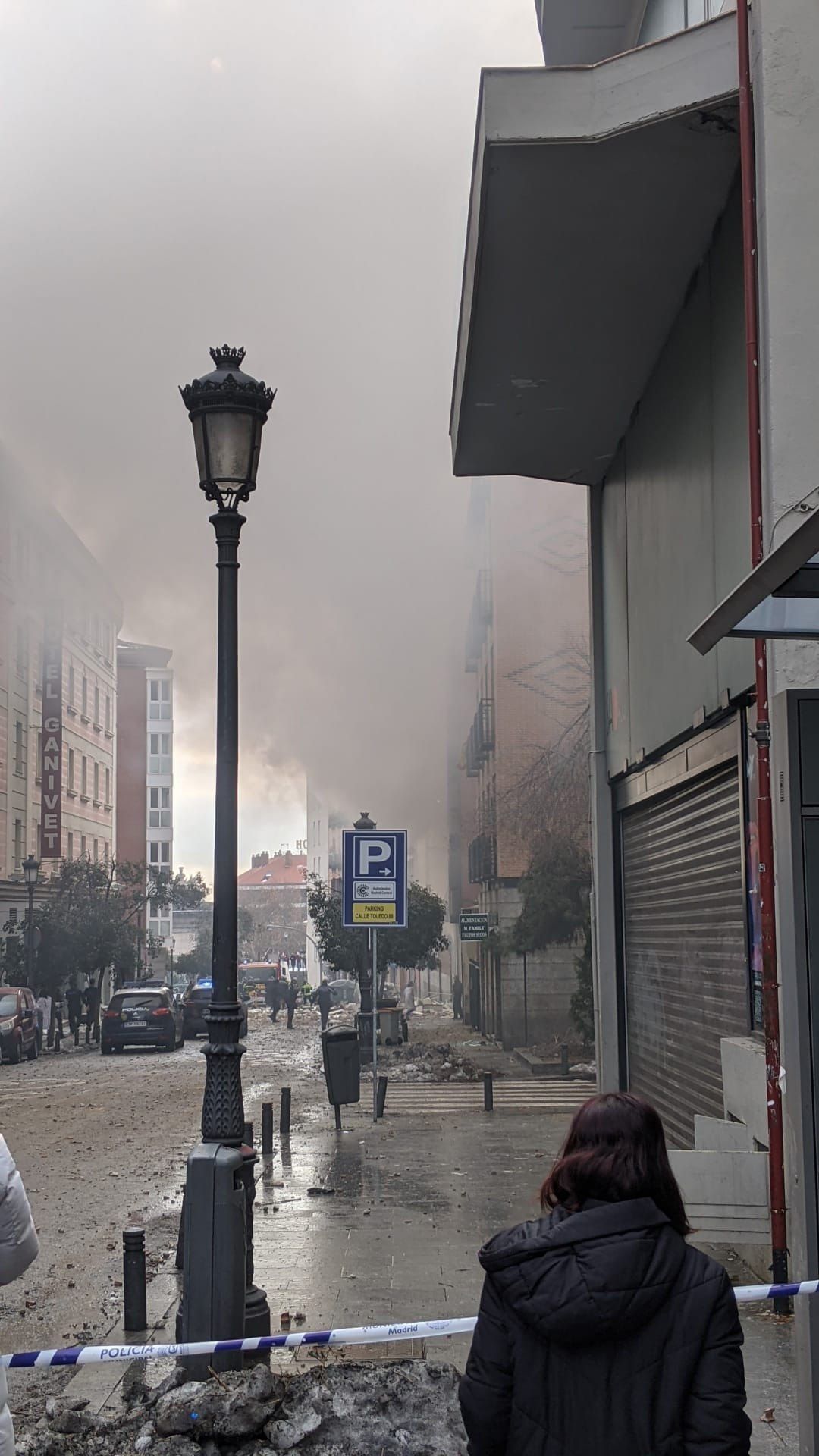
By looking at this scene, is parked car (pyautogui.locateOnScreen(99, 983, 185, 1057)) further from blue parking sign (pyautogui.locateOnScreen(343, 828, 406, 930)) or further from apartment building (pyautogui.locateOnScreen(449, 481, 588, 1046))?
blue parking sign (pyautogui.locateOnScreen(343, 828, 406, 930))

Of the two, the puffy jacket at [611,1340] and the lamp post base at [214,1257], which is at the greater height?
the puffy jacket at [611,1340]

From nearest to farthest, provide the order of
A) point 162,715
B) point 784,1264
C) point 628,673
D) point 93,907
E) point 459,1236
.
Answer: point 784,1264 < point 459,1236 < point 628,673 < point 93,907 < point 162,715

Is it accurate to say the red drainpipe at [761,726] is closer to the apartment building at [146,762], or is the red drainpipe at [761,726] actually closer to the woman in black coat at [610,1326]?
the woman in black coat at [610,1326]

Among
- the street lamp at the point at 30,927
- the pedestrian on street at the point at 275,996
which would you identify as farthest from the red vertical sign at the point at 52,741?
the street lamp at the point at 30,927

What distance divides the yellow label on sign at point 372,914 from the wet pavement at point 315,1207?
2.06m

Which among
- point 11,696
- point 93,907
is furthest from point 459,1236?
point 11,696

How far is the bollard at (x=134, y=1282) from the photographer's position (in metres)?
6.37

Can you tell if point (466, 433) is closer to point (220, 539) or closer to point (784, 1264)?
point (220, 539)

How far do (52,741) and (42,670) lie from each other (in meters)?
2.32

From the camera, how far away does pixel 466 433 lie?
10.6 meters

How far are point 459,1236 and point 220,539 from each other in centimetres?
439

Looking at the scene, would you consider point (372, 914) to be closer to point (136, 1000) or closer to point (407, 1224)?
point (407, 1224)

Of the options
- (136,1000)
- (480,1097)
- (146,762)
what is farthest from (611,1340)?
(146,762)

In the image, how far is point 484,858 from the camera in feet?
106
